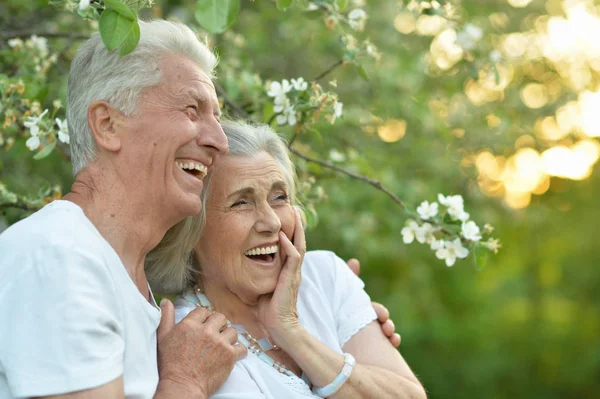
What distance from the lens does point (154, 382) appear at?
226 cm

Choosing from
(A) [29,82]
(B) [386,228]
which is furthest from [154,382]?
(B) [386,228]

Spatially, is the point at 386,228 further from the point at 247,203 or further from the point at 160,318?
the point at 160,318

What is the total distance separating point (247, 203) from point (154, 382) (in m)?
0.89

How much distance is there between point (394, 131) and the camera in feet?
21.8

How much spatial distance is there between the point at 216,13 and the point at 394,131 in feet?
14.8

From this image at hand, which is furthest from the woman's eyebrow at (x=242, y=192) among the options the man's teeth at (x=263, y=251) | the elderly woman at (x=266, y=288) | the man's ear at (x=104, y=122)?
the man's ear at (x=104, y=122)

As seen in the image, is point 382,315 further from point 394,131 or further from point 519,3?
point 519,3

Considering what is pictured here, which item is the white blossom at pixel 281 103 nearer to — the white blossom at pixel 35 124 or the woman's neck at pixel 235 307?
the woman's neck at pixel 235 307

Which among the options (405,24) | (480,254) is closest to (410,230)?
(480,254)

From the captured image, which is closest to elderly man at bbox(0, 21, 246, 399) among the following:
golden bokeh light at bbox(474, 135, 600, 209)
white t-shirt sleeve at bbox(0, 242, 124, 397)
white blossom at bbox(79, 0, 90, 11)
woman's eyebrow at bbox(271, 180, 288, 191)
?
white t-shirt sleeve at bbox(0, 242, 124, 397)

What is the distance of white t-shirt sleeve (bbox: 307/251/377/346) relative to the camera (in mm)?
3115

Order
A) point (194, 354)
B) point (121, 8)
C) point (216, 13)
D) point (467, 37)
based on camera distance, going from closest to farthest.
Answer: point (121, 8) → point (216, 13) → point (194, 354) → point (467, 37)

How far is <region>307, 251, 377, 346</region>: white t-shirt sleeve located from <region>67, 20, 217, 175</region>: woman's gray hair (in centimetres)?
118

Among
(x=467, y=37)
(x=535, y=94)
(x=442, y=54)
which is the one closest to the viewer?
(x=467, y=37)
